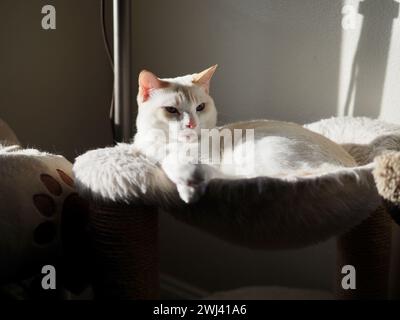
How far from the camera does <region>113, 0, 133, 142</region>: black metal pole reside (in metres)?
1.16

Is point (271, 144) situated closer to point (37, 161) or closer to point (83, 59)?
point (37, 161)

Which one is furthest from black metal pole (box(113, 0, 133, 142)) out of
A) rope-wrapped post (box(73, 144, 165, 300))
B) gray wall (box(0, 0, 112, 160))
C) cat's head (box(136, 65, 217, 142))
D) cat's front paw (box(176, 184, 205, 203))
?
cat's front paw (box(176, 184, 205, 203))

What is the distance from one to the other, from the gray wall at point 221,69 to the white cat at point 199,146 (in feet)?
1.09

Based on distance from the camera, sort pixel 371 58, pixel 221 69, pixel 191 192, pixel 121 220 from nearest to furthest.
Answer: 1. pixel 191 192
2. pixel 121 220
3. pixel 371 58
4. pixel 221 69

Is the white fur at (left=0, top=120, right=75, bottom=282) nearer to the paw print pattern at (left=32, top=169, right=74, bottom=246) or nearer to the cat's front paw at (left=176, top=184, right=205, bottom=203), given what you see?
the paw print pattern at (left=32, top=169, right=74, bottom=246)

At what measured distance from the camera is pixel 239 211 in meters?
0.75

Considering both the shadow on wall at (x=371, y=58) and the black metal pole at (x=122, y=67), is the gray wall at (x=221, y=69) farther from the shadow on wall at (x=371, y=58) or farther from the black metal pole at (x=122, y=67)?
the black metal pole at (x=122, y=67)

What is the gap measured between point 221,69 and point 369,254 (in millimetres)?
723

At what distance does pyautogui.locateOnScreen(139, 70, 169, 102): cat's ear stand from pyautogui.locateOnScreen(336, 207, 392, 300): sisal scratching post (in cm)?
51

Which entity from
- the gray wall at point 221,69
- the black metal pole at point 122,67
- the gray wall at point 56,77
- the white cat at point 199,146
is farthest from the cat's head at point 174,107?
the gray wall at point 56,77

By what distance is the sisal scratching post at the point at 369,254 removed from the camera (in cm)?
100

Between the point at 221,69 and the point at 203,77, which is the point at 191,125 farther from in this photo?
the point at 221,69

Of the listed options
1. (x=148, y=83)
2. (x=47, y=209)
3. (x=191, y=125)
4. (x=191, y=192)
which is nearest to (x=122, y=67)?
(x=148, y=83)

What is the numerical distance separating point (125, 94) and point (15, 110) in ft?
1.52
